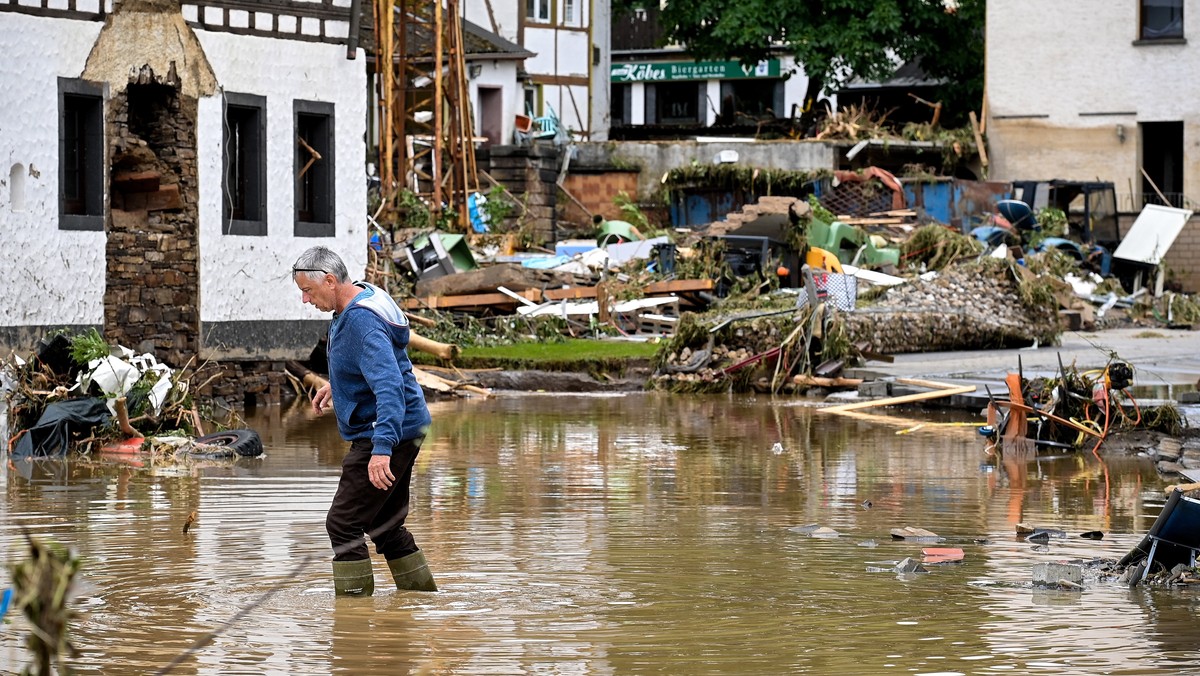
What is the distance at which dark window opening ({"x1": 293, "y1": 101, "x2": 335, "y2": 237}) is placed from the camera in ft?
72.3

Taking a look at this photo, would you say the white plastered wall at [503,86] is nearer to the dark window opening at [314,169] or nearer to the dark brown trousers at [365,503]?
the dark window opening at [314,169]

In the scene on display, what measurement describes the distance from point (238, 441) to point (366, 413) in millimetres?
7053

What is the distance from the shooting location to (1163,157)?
42531 millimetres

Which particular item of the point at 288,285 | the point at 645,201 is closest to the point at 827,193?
the point at 645,201

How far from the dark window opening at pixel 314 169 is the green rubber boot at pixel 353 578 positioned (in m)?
14.0

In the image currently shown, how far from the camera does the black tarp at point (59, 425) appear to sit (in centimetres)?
1476

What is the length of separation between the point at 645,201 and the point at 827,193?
4.47m

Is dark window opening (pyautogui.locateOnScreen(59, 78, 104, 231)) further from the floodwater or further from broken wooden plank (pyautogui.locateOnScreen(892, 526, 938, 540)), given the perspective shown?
broken wooden plank (pyautogui.locateOnScreen(892, 526, 938, 540))

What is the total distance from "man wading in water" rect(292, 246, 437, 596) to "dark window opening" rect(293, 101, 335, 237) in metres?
14.0

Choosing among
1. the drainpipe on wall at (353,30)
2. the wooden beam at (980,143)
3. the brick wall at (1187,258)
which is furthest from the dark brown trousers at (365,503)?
the wooden beam at (980,143)

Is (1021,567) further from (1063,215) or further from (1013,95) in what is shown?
(1013,95)

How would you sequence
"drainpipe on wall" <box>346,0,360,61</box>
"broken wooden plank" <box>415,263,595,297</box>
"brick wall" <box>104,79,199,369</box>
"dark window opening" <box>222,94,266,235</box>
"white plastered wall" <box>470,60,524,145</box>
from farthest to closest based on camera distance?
"white plastered wall" <box>470,60,524,145</box>, "broken wooden plank" <box>415,263,595,297</box>, "drainpipe on wall" <box>346,0,360,61</box>, "dark window opening" <box>222,94,266,235</box>, "brick wall" <box>104,79,199,369</box>

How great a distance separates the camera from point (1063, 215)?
3747cm

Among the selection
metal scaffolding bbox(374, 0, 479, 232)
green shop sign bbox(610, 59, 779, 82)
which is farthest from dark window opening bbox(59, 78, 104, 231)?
green shop sign bbox(610, 59, 779, 82)
